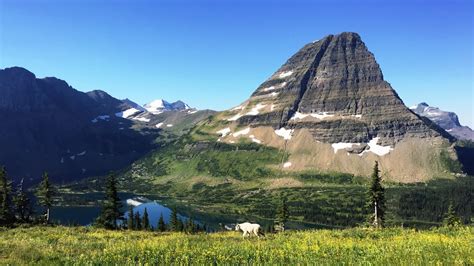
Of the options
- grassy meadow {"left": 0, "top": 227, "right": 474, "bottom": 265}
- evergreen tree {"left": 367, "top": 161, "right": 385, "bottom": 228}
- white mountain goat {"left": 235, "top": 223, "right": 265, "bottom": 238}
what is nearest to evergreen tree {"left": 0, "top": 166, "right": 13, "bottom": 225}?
grassy meadow {"left": 0, "top": 227, "right": 474, "bottom": 265}

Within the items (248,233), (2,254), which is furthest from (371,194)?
(2,254)

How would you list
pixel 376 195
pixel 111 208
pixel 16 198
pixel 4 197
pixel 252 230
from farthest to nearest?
pixel 16 198
pixel 111 208
pixel 376 195
pixel 4 197
pixel 252 230

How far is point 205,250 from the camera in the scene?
23.4 metres

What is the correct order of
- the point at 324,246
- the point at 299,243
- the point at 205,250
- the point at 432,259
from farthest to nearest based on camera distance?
the point at 299,243
the point at 324,246
the point at 205,250
the point at 432,259

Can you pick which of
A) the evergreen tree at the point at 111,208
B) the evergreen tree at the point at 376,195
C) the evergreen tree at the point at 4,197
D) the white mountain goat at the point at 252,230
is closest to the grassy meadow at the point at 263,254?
the white mountain goat at the point at 252,230

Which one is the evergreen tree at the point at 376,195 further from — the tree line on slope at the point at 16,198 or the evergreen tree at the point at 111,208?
the tree line on slope at the point at 16,198

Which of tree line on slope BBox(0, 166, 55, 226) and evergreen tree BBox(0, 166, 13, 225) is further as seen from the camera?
tree line on slope BBox(0, 166, 55, 226)

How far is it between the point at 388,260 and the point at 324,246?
21.9 ft

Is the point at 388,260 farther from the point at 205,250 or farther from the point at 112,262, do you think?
the point at 112,262

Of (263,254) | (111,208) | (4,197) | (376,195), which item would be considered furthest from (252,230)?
(4,197)

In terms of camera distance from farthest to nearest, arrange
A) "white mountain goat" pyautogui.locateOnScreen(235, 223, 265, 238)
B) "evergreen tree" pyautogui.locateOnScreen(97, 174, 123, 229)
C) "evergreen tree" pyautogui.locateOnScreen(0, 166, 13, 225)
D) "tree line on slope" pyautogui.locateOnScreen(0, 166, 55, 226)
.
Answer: "evergreen tree" pyautogui.locateOnScreen(97, 174, 123, 229) → "tree line on slope" pyautogui.locateOnScreen(0, 166, 55, 226) → "evergreen tree" pyautogui.locateOnScreen(0, 166, 13, 225) → "white mountain goat" pyautogui.locateOnScreen(235, 223, 265, 238)

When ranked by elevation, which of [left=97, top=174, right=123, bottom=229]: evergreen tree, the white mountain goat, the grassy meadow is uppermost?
the grassy meadow

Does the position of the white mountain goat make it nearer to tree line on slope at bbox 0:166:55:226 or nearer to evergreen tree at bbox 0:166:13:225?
tree line on slope at bbox 0:166:55:226

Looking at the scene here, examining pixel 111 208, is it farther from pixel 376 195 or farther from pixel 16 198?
pixel 376 195
